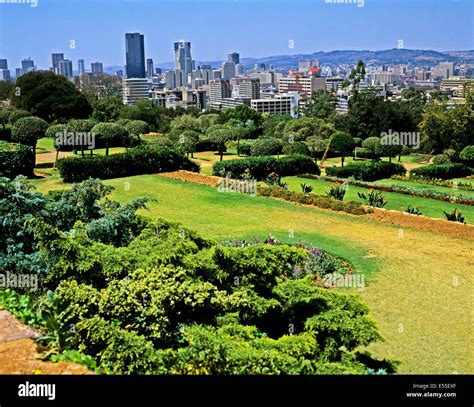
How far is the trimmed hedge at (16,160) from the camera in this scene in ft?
69.9

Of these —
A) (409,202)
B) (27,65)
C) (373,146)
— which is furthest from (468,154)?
(27,65)

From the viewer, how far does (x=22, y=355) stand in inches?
205

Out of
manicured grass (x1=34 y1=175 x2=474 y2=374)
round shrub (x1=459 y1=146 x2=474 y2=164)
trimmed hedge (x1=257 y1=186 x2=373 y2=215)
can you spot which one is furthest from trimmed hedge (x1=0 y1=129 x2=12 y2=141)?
round shrub (x1=459 y1=146 x2=474 y2=164)

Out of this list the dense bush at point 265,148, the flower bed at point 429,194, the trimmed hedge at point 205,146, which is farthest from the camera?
the trimmed hedge at point 205,146

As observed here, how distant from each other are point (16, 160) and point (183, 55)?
129 meters

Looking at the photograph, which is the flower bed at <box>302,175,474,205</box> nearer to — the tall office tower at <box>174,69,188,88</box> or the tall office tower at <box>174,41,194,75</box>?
the tall office tower at <box>174,41,194,75</box>

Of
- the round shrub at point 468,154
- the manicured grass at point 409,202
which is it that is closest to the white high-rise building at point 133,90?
the round shrub at point 468,154

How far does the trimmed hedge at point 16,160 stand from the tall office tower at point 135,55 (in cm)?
10816

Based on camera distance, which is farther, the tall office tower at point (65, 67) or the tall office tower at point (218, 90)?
the tall office tower at point (218, 90)

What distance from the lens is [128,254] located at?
700 cm

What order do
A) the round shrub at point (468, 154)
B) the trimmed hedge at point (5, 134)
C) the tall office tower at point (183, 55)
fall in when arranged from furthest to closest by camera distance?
the tall office tower at point (183, 55) < the round shrub at point (468, 154) < the trimmed hedge at point (5, 134)

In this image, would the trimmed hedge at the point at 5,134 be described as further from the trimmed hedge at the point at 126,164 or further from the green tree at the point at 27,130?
the trimmed hedge at the point at 126,164

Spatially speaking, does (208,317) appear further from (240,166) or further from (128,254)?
(240,166)

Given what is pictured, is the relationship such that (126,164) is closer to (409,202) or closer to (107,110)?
(409,202)
